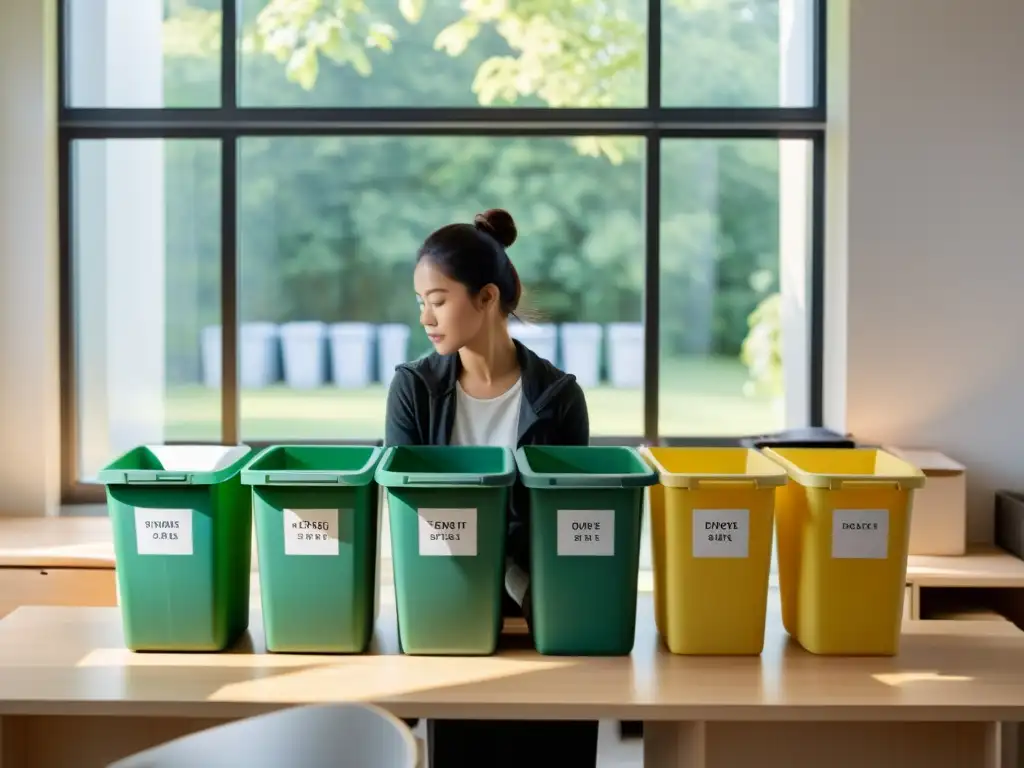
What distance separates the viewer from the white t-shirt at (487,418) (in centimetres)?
248

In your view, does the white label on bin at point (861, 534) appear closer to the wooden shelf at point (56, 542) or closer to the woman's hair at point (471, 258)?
the woman's hair at point (471, 258)

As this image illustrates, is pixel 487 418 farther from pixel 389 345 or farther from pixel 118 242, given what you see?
pixel 118 242

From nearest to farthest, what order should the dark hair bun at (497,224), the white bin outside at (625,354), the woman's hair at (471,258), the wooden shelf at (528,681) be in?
1. the wooden shelf at (528,681)
2. the woman's hair at (471,258)
3. the dark hair bun at (497,224)
4. the white bin outside at (625,354)

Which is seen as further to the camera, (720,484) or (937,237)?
(937,237)

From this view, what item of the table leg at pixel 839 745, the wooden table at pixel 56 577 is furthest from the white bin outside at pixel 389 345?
the table leg at pixel 839 745

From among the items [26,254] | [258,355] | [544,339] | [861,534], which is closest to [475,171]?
[544,339]

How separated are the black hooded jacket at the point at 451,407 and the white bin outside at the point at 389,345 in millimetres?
1718

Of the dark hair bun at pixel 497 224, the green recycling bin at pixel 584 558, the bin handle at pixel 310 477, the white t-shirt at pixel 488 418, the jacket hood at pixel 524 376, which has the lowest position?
the green recycling bin at pixel 584 558

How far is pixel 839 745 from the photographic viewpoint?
190 cm

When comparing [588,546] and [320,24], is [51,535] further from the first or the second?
[588,546]

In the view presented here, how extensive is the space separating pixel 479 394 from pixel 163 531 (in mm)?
771

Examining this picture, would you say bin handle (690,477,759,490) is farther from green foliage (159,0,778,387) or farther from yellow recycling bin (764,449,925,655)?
green foliage (159,0,778,387)

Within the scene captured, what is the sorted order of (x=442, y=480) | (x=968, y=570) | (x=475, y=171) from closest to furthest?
(x=442, y=480) → (x=968, y=570) → (x=475, y=171)

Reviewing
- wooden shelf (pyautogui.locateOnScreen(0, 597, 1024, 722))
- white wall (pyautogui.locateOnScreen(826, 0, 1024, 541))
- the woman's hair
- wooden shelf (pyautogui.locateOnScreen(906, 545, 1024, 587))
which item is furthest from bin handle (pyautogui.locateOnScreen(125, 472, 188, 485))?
white wall (pyautogui.locateOnScreen(826, 0, 1024, 541))
